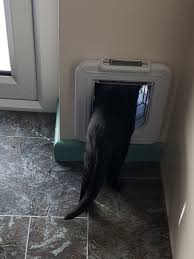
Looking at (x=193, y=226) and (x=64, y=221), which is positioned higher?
(x=193, y=226)

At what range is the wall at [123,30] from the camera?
1043mm

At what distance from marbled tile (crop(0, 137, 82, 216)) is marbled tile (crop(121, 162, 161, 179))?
148mm

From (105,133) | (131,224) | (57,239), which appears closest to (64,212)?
(57,239)

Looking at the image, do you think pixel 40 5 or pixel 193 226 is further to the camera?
pixel 40 5

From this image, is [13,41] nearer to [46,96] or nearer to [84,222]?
[46,96]

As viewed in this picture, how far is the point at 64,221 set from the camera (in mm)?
1248

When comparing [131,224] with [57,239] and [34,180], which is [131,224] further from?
[34,180]

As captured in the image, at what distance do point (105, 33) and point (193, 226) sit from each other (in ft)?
1.66

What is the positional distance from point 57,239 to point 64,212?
0.28ft

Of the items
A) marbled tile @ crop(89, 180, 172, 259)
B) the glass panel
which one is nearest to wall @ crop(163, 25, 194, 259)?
marbled tile @ crop(89, 180, 172, 259)

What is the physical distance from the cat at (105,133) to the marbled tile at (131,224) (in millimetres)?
91

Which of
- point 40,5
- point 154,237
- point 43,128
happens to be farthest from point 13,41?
point 154,237

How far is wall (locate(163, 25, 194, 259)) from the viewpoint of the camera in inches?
40.6

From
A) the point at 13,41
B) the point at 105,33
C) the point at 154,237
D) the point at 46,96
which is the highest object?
the point at 105,33
